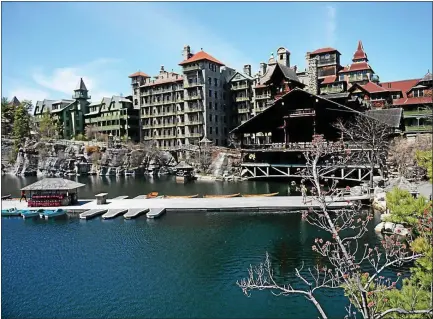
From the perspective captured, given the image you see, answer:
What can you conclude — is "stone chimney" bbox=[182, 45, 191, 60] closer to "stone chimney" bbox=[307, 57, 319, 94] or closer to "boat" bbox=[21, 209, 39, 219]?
"stone chimney" bbox=[307, 57, 319, 94]

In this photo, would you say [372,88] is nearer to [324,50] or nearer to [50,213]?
[324,50]

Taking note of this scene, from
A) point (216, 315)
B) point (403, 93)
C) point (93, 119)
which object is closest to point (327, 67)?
point (403, 93)

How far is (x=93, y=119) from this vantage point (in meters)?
97.4

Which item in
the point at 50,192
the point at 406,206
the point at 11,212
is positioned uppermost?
the point at 406,206

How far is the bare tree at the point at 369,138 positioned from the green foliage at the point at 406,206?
30929 mm

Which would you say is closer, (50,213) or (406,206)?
(406,206)

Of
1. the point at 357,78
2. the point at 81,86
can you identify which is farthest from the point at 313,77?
the point at 81,86

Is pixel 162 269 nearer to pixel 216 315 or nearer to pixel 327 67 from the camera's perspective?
pixel 216 315

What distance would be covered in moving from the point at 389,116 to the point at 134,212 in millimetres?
35801

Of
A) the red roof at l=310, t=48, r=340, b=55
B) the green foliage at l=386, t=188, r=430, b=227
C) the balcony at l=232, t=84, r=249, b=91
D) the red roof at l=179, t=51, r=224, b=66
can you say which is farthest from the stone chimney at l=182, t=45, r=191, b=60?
the green foliage at l=386, t=188, r=430, b=227

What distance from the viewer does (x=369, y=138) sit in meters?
42.5

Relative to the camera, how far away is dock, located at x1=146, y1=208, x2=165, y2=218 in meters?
32.2

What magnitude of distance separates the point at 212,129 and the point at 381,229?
57171 millimetres

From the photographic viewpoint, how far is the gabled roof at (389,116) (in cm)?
4603
